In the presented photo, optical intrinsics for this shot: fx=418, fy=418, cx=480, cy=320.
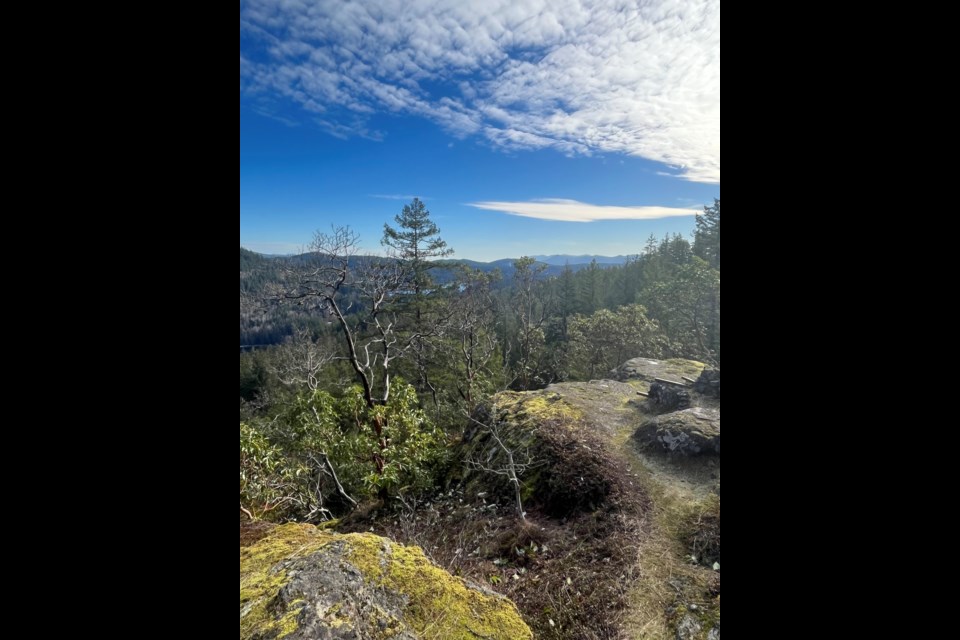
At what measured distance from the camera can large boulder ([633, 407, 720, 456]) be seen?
19.8 ft

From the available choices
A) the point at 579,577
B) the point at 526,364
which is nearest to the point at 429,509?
the point at 579,577

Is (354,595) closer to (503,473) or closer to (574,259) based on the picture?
(503,473)

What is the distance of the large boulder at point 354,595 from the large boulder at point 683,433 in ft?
15.7

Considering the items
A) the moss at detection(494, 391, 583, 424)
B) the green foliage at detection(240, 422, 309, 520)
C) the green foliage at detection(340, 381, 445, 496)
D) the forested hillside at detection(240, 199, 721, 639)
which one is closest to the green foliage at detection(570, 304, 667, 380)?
the forested hillside at detection(240, 199, 721, 639)

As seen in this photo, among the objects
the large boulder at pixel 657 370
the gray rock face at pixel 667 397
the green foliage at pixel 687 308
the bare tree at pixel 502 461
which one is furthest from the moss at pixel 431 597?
the green foliage at pixel 687 308

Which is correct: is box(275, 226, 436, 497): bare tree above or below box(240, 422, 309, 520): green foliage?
above

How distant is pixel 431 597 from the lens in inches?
79.4

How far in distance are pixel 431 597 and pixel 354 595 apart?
1.42 feet

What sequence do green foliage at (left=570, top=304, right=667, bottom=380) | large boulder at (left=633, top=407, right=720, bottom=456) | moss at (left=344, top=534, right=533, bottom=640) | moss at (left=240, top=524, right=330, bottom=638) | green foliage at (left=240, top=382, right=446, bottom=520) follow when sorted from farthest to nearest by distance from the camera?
green foliage at (left=570, top=304, right=667, bottom=380)
large boulder at (left=633, top=407, right=720, bottom=456)
green foliage at (left=240, top=382, right=446, bottom=520)
moss at (left=344, top=534, right=533, bottom=640)
moss at (left=240, top=524, right=330, bottom=638)

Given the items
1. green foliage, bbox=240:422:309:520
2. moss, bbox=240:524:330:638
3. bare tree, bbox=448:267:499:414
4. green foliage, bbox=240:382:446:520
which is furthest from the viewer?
bare tree, bbox=448:267:499:414

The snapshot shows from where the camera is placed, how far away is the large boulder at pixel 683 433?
604cm

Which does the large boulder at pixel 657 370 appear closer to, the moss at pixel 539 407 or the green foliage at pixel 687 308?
the green foliage at pixel 687 308

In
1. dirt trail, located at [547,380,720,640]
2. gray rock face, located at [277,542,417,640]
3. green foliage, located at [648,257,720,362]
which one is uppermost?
green foliage, located at [648,257,720,362]

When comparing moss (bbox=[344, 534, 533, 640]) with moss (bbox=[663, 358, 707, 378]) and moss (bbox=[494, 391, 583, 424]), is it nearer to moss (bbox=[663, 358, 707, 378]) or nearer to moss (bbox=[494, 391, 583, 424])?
moss (bbox=[494, 391, 583, 424])
